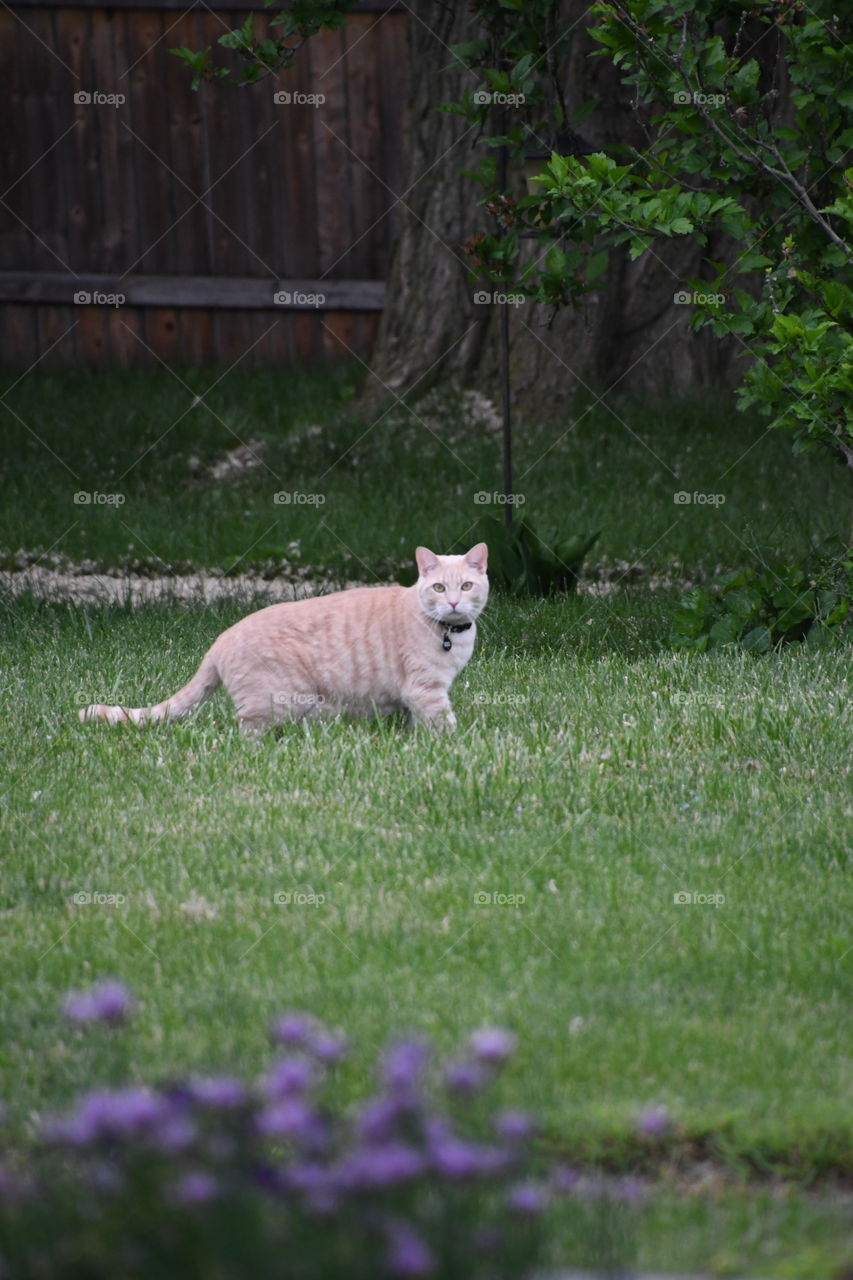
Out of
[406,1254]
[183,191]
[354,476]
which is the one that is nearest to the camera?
[406,1254]

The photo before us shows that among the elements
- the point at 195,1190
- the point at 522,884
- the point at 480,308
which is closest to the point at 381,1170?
the point at 195,1190

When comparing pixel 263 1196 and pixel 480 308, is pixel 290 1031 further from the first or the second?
pixel 480 308

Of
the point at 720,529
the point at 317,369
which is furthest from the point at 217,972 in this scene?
the point at 317,369

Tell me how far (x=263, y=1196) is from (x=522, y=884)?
2030mm

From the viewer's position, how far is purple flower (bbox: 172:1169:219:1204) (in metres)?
1.75

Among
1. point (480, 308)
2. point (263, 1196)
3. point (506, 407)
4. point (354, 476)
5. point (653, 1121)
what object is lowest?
point (354, 476)

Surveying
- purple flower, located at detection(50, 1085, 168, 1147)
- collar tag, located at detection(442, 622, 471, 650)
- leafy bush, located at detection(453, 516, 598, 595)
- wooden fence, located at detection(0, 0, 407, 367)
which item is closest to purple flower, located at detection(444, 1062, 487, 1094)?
purple flower, located at detection(50, 1085, 168, 1147)

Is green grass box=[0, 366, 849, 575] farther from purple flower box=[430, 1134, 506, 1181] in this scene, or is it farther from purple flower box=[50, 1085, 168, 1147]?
purple flower box=[50, 1085, 168, 1147]

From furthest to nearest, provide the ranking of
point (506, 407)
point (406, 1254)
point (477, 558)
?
point (506, 407) → point (477, 558) → point (406, 1254)

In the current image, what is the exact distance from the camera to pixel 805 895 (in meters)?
3.84

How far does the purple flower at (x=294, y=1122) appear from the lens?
1771 mm

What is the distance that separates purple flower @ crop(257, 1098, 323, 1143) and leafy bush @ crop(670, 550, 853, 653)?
16.2 ft

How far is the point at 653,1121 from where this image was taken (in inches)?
93.4

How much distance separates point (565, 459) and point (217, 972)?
747 centimetres
